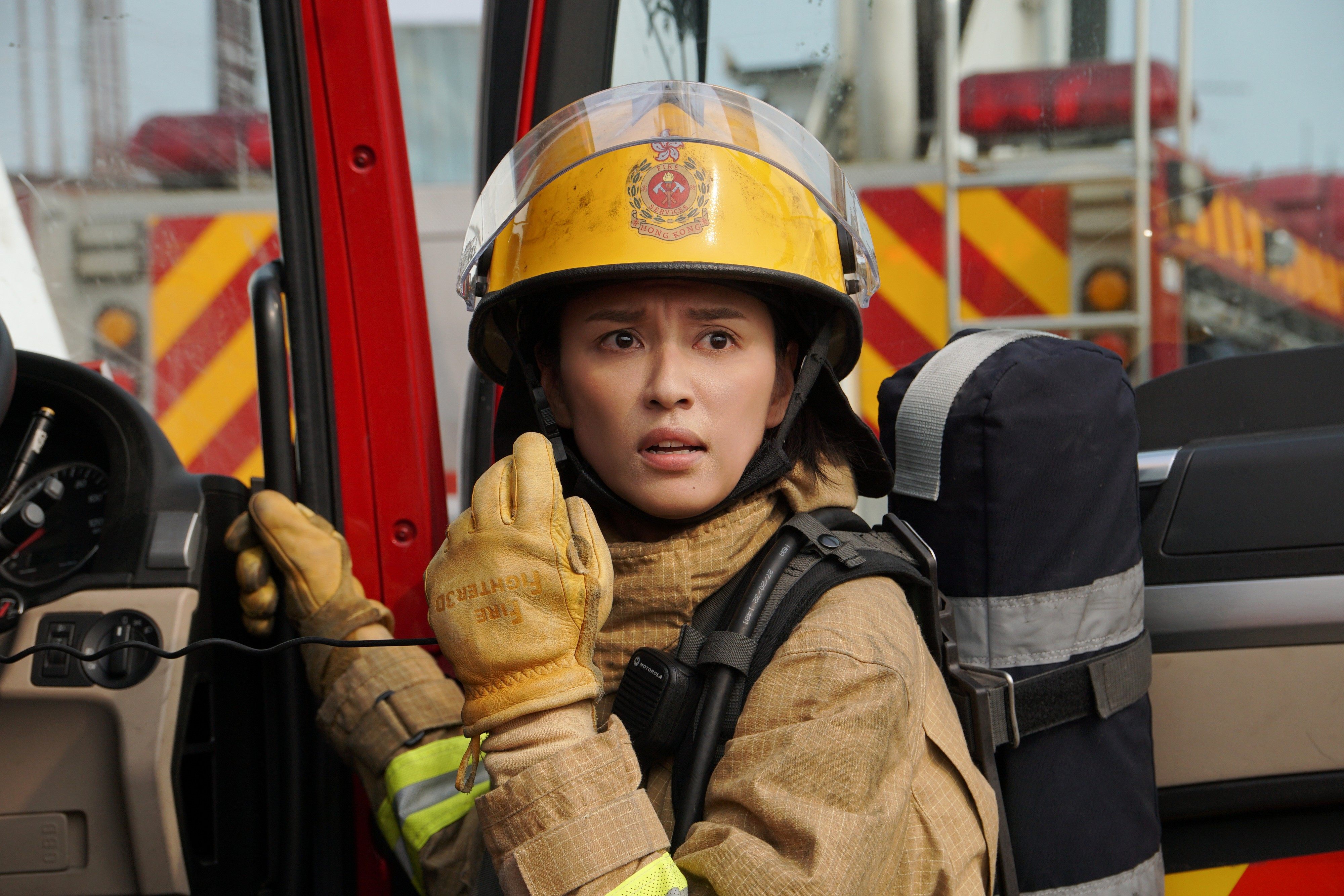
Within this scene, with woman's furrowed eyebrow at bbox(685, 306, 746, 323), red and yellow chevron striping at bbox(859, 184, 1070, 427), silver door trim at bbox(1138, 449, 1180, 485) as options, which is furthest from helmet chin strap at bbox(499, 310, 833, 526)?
silver door trim at bbox(1138, 449, 1180, 485)

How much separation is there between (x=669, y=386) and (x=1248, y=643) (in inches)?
41.4

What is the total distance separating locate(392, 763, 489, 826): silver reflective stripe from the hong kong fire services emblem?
856 mm

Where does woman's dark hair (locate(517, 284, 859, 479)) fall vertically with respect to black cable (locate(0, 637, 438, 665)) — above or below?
above

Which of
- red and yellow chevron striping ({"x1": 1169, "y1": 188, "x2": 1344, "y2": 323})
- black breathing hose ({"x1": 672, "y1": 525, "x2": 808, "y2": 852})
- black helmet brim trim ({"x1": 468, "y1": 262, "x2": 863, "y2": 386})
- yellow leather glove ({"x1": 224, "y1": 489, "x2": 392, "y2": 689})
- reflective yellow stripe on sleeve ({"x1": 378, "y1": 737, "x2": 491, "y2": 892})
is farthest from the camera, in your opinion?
red and yellow chevron striping ({"x1": 1169, "y1": 188, "x2": 1344, "y2": 323})

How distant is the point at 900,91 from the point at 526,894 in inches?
59.2

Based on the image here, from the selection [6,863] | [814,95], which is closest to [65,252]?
[6,863]

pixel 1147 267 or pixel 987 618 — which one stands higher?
pixel 1147 267

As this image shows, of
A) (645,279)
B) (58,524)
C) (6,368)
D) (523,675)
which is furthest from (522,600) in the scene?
(58,524)

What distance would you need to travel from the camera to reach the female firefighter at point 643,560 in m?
1.05

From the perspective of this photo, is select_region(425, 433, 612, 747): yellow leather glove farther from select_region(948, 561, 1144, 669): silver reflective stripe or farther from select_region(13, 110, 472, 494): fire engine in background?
select_region(13, 110, 472, 494): fire engine in background

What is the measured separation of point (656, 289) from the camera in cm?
134

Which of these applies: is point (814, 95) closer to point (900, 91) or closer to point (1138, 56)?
point (900, 91)

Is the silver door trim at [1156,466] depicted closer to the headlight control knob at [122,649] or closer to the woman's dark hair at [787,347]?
the woman's dark hair at [787,347]

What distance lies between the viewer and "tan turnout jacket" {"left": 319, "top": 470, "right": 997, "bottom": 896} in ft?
3.34
